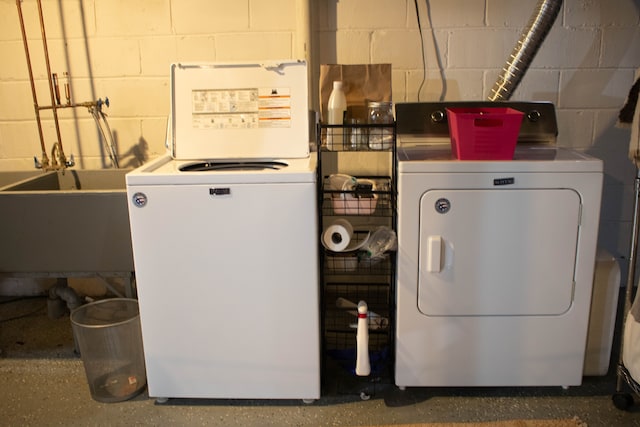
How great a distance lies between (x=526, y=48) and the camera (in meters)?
2.32

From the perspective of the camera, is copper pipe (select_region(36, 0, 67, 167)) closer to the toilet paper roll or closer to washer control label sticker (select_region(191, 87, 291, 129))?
washer control label sticker (select_region(191, 87, 291, 129))

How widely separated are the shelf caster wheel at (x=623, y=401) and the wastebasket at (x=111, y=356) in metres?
1.74

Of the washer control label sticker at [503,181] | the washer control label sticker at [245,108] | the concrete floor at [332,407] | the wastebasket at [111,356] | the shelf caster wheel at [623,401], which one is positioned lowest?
the concrete floor at [332,407]

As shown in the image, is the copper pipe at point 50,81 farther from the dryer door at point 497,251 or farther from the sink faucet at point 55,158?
the dryer door at point 497,251

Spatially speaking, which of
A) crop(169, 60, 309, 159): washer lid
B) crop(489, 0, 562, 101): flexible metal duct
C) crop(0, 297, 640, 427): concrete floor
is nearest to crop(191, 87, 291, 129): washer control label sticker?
crop(169, 60, 309, 159): washer lid

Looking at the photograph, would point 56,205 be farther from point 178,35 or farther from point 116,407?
point 178,35

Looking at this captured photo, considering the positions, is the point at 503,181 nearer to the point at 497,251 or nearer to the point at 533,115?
the point at 497,251

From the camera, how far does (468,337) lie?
1.94m

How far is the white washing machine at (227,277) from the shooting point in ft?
5.86

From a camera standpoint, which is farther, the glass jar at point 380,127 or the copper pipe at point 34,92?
the copper pipe at point 34,92

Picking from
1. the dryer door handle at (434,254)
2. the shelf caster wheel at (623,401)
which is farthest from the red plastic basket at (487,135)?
the shelf caster wheel at (623,401)

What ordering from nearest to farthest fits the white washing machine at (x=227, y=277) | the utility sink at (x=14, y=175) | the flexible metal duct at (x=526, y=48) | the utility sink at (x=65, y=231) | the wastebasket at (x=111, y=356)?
the white washing machine at (x=227, y=277), the wastebasket at (x=111, y=356), the utility sink at (x=65, y=231), the flexible metal duct at (x=526, y=48), the utility sink at (x=14, y=175)

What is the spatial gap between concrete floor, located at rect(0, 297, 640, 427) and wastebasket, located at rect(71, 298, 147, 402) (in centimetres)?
5

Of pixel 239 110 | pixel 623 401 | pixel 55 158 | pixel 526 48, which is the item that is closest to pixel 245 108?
pixel 239 110
